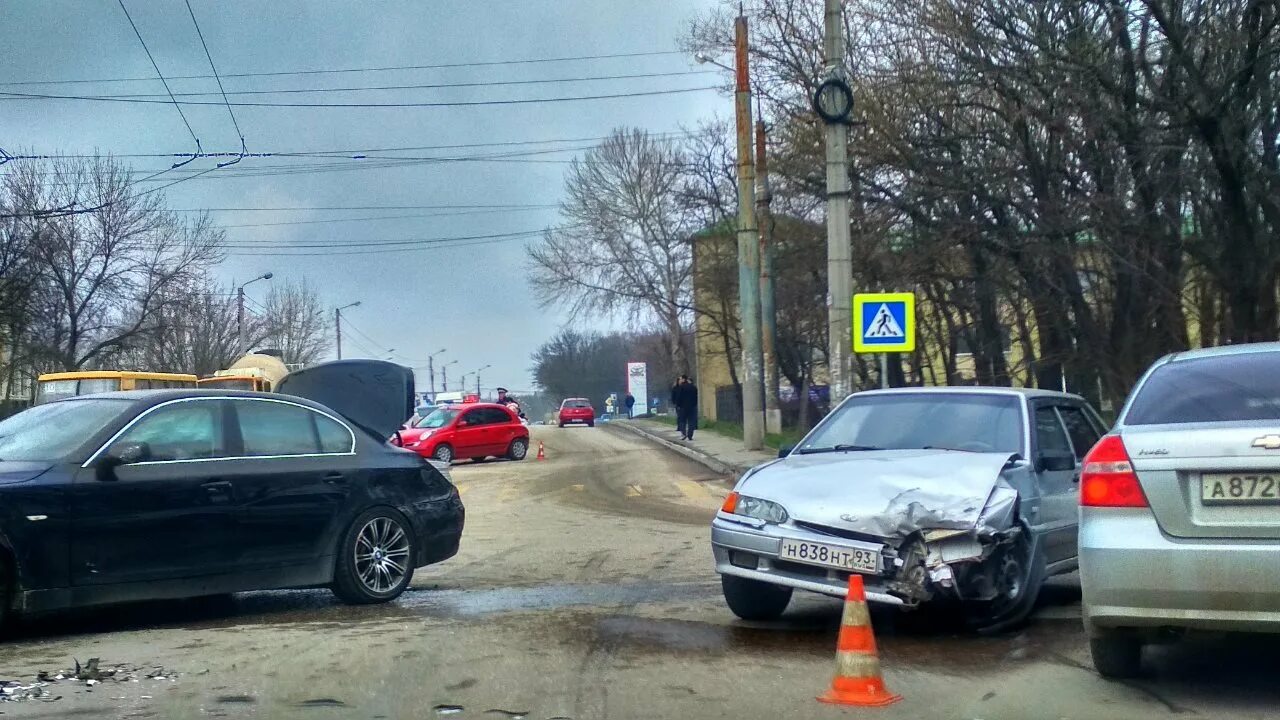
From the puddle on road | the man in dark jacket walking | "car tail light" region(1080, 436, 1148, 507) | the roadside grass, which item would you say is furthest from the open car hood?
the man in dark jacket walking

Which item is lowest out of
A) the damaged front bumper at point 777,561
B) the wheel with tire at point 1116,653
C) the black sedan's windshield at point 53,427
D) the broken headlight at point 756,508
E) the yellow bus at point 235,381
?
the wheel with tire at point 1116,653

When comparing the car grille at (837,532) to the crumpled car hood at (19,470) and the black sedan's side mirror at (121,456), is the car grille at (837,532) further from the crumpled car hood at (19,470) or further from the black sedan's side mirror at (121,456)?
the crumpled car hood at (19,470)

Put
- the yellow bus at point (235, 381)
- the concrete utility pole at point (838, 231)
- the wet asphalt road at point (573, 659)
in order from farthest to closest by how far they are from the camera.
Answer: the yellow bus at point (235, 381), the concrete utility pole at point (838, 231), the wet asphalt road at point (573, 659)

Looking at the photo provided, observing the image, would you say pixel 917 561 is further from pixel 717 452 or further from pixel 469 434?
pixel 469 434

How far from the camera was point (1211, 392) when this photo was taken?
5.92 meters

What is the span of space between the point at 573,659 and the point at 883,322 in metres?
10.6

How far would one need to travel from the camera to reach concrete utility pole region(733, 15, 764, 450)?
2602 cm

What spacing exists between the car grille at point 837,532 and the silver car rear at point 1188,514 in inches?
54.7

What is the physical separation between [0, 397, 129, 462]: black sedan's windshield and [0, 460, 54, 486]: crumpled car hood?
0.28 ft

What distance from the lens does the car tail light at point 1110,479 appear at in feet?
18.6

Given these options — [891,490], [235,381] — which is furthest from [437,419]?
[891,490]

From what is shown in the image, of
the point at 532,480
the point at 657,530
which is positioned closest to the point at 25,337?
the point at 532,480

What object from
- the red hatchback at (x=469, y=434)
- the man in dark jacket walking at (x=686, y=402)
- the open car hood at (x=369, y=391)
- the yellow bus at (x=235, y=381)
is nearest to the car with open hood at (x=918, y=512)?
Answer: the open car hood at (x=369, y=391)

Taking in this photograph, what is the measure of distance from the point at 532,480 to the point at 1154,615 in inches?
742
